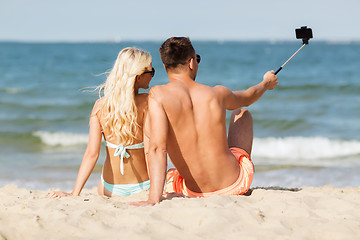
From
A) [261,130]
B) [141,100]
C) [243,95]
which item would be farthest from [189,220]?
[261,130]

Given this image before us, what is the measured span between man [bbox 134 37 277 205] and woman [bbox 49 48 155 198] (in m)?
0.35

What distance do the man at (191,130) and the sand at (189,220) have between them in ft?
0.61

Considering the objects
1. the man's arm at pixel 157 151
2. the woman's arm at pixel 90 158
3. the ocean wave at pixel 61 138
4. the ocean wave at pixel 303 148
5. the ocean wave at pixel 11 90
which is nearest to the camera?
the man's arm at pixel 157 151

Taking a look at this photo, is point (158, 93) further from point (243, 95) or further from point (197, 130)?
point (243, 95)

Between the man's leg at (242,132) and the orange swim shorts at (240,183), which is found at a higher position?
the man's leg at (242,132)

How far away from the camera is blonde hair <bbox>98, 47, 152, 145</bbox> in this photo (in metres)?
3.44

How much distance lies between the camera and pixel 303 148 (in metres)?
8.34

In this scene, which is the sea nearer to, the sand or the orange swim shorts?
the orange swim shorts

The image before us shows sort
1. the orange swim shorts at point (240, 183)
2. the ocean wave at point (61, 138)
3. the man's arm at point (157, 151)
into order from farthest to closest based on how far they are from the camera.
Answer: the ocean wave at point (61, 138), the orange swim shorts at point (240, 183), the man's arm at point (157, 151)

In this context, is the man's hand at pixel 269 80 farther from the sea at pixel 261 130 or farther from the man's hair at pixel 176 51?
the sea at pixel 261 130

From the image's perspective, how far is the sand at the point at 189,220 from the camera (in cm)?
258
